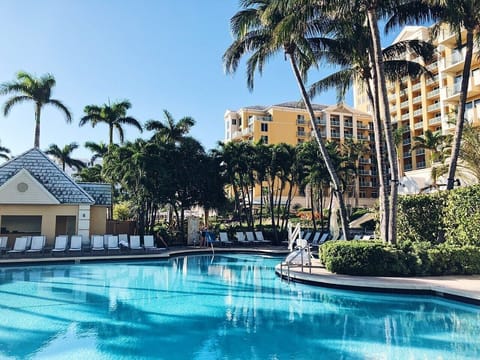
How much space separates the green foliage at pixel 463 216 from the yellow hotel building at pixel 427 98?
1898 cm

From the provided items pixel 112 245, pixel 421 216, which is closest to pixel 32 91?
pixel 112 245

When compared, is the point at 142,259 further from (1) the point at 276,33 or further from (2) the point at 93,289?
(1) the point at 276,33

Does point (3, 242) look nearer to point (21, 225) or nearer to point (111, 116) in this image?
point (21, 225)

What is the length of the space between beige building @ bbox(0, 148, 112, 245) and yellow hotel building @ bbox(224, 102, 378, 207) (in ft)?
132

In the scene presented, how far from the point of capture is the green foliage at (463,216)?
478 inches

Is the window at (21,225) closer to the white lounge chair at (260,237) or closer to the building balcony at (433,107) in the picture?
the white lounge chair at (260,237)

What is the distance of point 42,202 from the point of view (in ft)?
68.1

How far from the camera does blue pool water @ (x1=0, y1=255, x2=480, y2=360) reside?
6.45 meters

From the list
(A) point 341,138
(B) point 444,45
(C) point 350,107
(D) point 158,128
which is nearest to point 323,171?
(D) point 158,128

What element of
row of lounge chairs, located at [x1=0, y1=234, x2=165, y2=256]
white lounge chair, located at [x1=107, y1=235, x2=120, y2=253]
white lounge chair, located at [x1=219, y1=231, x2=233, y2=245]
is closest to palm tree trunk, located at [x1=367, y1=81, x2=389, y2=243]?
row of lounge chairs, located at [x1=0, y1=234, x2=165, y2=256]

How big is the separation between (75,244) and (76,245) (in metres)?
0.08

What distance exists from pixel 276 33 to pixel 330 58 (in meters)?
3.52

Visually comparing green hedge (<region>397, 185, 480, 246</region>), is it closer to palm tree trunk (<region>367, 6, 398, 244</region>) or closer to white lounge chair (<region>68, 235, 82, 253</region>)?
palm tree trunk (<region>367, 6, 398, 244</region>)

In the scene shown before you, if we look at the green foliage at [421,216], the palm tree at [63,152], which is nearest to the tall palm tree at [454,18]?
the green foliage at [421,216]
